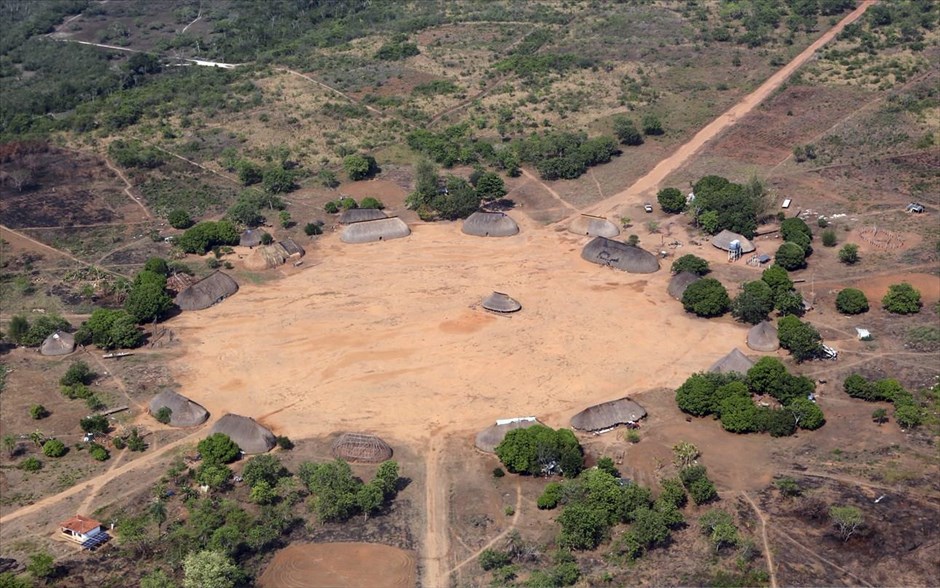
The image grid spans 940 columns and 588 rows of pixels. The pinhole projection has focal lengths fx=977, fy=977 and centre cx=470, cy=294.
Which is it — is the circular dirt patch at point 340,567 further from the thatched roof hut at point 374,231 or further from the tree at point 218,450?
the thatched roof hut at point 374,231

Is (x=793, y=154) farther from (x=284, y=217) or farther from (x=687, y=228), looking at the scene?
(x=284, y=217)

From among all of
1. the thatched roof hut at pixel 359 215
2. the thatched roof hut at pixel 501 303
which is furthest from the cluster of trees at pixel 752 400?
the thatched roof hut at pixel 359 215

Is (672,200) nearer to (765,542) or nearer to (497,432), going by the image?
(497,432)

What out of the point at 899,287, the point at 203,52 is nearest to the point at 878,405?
the point at 899,287

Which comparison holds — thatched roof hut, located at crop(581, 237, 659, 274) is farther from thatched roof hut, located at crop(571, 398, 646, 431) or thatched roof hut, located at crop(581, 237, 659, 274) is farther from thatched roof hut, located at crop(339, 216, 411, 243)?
thatched roof hut, located at crop(571, 398, 646, 431)

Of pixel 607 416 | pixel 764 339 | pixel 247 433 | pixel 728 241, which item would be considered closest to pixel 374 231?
pixel 728 241

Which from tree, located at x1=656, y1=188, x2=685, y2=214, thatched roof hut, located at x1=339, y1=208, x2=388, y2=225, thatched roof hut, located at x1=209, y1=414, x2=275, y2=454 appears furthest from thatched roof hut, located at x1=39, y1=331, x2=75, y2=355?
tree, located at x1=656, y1=188, x2=685, y2=214
